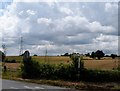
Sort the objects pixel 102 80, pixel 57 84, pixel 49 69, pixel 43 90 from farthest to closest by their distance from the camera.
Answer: pixel 49 69 < pixel 102 80 < pixel 57 84 < pixel 43 90

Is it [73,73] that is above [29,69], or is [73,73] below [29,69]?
below

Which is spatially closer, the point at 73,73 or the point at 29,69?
the point at 73,73

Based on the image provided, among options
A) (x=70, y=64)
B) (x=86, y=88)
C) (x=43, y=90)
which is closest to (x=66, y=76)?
(x=70, y=64)

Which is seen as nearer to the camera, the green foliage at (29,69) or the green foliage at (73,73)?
the green foliage at (73,73)

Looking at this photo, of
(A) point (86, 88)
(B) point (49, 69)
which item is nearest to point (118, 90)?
(A) point (86, 88)

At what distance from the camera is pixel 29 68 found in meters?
42.5

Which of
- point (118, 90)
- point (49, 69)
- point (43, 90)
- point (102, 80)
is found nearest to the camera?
point (43, 90)

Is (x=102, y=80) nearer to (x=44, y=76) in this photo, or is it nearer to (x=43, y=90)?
(x=44, y=76)

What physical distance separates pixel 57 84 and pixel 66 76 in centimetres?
580

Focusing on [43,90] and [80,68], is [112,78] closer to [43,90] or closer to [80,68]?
[80,68]

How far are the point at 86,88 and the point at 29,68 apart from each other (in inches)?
532

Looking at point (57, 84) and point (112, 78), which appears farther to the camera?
point (112, 78)

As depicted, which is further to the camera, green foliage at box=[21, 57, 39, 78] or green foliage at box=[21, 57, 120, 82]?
green foliage at box=[21, 57, 39, 78]

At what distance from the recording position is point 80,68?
126ft
